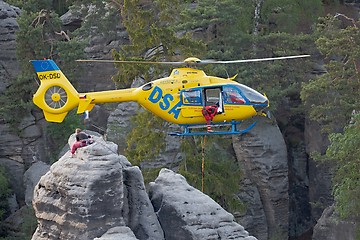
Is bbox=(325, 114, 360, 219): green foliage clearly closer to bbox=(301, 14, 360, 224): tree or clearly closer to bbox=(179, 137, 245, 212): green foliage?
bbox=(301, 14, 360, 224): tree

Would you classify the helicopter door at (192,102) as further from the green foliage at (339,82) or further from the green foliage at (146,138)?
the green foliage at (339,82)

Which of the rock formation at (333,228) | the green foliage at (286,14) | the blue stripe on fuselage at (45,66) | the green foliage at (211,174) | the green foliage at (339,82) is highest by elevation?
the green foliage at (286,14)

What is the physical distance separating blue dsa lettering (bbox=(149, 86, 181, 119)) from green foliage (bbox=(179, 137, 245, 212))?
17.0 feet

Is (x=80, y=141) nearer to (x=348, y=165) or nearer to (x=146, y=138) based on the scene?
(x=146, y=138)

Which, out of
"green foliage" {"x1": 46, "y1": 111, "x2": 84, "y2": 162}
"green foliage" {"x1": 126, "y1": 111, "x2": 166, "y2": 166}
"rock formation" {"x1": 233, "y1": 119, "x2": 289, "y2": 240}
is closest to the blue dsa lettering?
"green foliage" {"x1": 126, "y1": 111, "x2": 166, "y2": 166}

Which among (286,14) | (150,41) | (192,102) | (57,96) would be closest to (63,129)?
(150,41)

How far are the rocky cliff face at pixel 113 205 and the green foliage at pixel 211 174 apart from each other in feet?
20.7

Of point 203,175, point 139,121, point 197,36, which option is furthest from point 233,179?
point 197,36

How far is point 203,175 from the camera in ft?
66.4

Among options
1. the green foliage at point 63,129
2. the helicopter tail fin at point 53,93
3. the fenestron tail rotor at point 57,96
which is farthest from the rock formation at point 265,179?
the helicopter tail fin at point 53,93

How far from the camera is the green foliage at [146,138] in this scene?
2019 cm

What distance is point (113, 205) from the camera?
12398 mm

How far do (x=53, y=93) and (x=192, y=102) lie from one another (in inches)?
106

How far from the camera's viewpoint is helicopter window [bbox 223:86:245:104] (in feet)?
48.9
